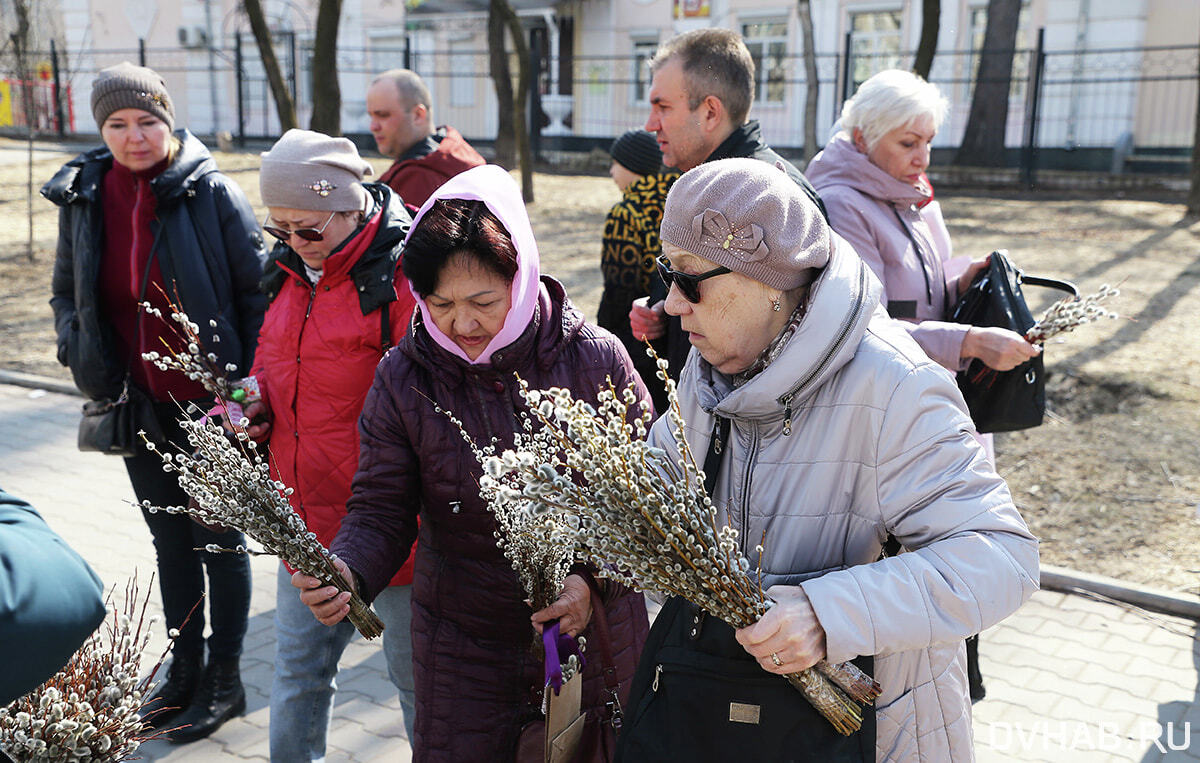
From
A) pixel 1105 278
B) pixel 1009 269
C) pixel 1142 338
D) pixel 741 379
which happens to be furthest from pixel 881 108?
pixel 1105 278

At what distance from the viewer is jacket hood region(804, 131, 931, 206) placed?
3516mm

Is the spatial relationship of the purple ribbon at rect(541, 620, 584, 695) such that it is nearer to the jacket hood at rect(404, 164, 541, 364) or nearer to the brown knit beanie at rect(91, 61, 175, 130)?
the jacket hood at rect(404, 164, 541, 364)

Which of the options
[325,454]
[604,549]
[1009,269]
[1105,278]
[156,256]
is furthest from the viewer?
[1105,278]

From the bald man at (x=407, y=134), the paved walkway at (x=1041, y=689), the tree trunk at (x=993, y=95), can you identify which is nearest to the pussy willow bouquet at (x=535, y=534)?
the paved walkway at (x=1041, y=689)

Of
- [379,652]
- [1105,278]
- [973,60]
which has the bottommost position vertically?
[379,652]

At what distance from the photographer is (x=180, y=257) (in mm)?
3699

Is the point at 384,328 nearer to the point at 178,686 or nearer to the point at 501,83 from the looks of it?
the point at 178,686

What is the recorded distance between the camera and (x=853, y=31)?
2208 centimetres

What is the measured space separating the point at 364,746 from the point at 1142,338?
6268mm

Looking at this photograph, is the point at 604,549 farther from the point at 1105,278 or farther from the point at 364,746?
the point at 1105,278

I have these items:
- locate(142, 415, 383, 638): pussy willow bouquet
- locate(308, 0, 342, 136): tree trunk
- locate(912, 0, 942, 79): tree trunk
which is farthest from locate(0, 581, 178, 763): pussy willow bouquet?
locate(912, 0, 942, 79): tree trunk

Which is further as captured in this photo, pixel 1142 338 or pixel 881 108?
pixel 1142 338

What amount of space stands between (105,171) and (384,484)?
2113 millimetres

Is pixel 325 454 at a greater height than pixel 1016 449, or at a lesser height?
greater
